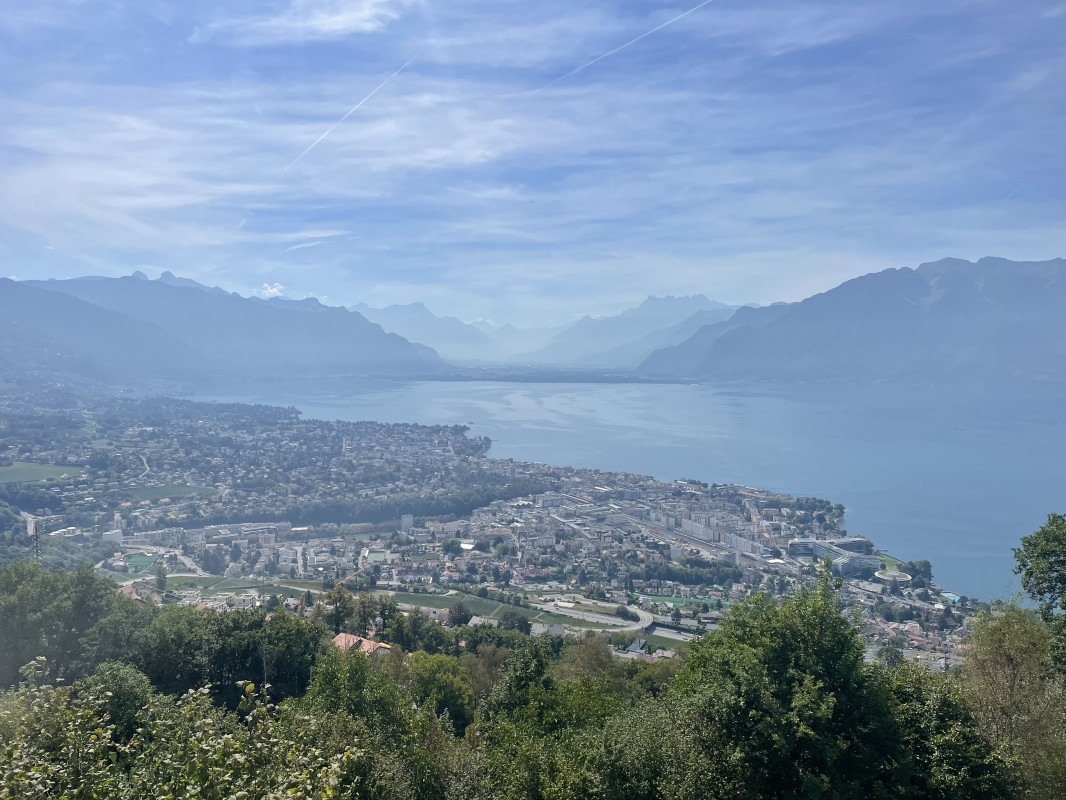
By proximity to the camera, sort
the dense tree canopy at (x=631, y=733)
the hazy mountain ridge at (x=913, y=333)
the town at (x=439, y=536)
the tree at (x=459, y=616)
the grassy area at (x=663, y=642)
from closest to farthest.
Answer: the dense tree canopy at (x=631, y=733)
the grassy area at (x=663, y=642)
the tree at (x=459, y=616)
the town at (x=439, y=536)
the hazy mountain ridge at (x=913, y=333)

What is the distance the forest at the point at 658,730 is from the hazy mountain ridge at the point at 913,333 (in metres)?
89.8

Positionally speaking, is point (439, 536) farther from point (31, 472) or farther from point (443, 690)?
point (31, 472)

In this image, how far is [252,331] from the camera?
122 m

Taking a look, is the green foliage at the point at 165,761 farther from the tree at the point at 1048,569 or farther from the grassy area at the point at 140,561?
the grassy area at the point at 140,561

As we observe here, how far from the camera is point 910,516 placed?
104ft

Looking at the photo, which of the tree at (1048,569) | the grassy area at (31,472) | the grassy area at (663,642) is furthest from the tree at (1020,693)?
the grassy area at (31,472)

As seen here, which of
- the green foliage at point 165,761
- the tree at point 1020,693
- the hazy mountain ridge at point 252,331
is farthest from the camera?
the hazy mountain ridge at point 252,331

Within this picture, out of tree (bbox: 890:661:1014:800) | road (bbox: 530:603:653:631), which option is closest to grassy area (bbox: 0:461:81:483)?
road (bbox: 530:603:653:631)

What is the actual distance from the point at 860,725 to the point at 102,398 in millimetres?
68411

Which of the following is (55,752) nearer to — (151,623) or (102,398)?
(151,623)

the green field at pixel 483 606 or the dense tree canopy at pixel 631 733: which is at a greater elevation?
the dense tree canopy at pixel 631 733

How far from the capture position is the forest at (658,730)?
347 cm

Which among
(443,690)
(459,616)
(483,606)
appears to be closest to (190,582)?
(483,606)

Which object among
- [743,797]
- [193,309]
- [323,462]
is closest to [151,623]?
[743,797]
